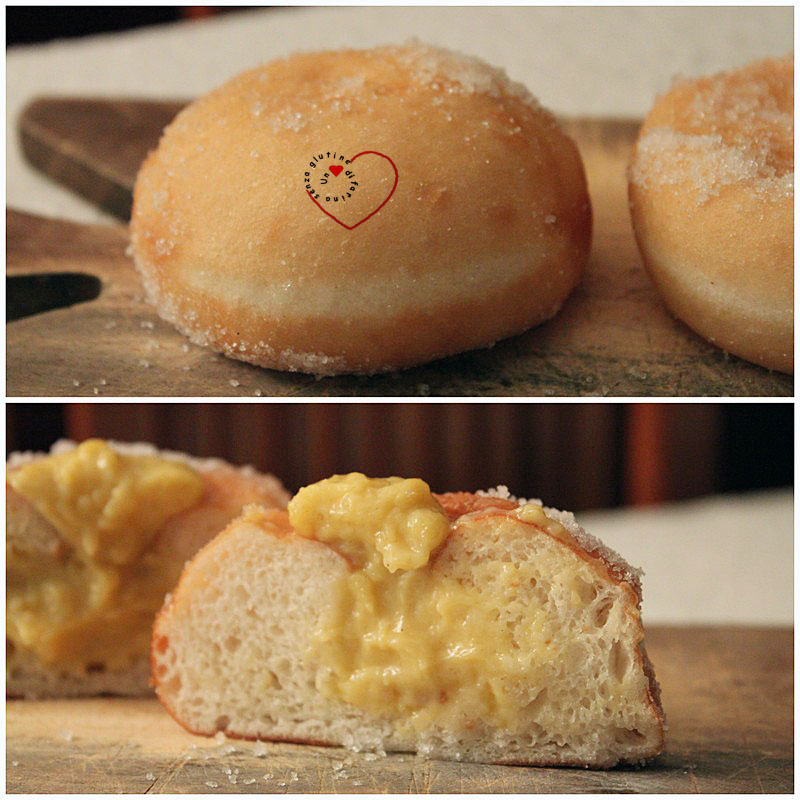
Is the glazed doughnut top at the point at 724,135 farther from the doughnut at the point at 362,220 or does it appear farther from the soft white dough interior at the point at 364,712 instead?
the soft white dough interior at the point at 364,712

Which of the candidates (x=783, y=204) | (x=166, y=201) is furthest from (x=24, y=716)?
(x=783, y=204)

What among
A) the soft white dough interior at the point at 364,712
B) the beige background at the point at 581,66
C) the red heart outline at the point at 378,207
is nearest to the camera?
the soft white dough interior at the point at 364,712

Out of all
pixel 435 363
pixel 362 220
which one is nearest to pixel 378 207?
pixel 362 220

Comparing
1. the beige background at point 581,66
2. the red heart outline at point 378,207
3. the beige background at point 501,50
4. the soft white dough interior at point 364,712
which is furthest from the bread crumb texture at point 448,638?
the beige background at point 501,50

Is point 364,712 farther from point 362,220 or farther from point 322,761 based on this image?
point 362,220

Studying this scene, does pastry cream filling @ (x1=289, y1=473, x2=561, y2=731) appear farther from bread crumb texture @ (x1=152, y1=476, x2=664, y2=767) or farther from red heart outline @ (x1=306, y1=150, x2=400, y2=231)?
red heart outline @ (x1=306, y1=150, x2=400, y2=231)

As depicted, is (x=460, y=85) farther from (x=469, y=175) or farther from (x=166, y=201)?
(x=166, y=201)

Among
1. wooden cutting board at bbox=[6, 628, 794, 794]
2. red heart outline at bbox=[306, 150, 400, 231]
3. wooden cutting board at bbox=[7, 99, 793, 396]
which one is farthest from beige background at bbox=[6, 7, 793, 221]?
wooden cutting board at bbox=[6, 628, 794, 794]
